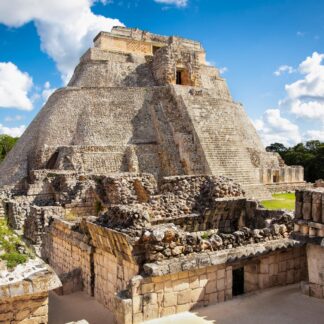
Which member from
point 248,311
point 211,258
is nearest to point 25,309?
point 211,258

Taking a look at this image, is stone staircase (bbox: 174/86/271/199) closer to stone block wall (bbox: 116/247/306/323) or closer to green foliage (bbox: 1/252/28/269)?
stone block wall (bbox: 116/247/306/323)

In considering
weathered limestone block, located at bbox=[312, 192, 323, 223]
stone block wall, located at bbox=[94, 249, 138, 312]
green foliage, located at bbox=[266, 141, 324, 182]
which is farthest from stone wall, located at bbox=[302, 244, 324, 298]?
green foliage, located at bbox=[266, 141, 324, 182]

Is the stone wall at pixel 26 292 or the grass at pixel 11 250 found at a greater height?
the grass at pixel 11 250

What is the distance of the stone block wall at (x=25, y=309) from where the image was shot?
12.1 feet

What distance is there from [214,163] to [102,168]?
19.9 feet

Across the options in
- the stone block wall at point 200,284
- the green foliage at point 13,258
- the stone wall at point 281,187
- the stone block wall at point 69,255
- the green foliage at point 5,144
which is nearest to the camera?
the green foliage at point 13,258

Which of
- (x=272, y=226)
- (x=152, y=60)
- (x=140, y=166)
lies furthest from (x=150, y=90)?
(x=272, y=226)

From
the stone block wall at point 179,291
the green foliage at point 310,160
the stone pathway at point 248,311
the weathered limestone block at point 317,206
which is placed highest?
the green foliage at point 310,160

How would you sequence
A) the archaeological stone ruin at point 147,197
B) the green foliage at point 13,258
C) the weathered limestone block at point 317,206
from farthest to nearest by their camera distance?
the weathered limestone block at point 317,206, the archaeological stone ruin at point 147,197, the green foliage at point 13,258

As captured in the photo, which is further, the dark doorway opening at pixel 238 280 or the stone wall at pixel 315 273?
the dark doorway opening at pixel 238 280

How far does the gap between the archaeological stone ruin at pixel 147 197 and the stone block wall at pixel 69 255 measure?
0.09 ft

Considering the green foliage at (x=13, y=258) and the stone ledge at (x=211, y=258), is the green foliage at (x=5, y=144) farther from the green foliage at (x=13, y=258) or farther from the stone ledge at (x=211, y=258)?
the green foliage at (x=13, y=258)

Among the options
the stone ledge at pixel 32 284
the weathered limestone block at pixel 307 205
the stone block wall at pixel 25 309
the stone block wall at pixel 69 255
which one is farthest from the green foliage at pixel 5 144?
the stone ledge at pixel 32 284

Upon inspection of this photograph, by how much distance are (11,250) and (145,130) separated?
66.2ft
